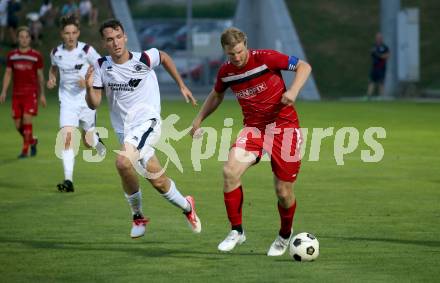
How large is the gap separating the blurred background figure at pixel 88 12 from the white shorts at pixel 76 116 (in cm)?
2892

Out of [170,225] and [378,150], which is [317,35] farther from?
[170,225]

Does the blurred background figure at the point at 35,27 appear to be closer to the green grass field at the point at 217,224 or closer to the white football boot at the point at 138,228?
the green grass field at the point at 217,224

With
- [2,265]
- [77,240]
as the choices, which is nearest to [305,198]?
[77,240]

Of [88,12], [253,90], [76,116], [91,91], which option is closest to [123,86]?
[91,91]

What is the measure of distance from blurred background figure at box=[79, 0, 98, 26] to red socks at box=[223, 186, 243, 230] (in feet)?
116

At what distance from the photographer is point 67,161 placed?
16031 millimetres

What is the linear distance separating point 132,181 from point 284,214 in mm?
1774

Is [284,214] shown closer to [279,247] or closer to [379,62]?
[279,247]

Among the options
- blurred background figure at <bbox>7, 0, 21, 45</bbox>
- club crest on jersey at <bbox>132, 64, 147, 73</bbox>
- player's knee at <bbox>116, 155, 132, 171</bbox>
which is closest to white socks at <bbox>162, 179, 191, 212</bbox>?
player's knee at <bbox>116, 155, 132, 171</bbox>

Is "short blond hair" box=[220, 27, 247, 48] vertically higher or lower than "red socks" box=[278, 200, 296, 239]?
higher

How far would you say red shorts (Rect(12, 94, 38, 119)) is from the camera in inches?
814

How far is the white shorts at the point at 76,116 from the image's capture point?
16.5 metres

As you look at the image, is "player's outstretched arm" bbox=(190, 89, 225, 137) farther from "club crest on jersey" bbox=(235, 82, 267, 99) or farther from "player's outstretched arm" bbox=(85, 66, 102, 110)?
"player's outstretched arm" bbox=(85, 66, 102, 110)

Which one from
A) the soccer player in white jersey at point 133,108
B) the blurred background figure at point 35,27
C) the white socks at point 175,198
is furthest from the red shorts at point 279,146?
the blurred background figure at point 35,27
